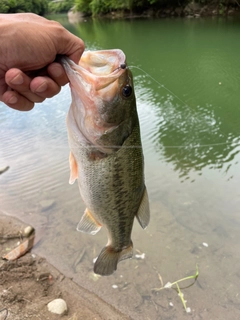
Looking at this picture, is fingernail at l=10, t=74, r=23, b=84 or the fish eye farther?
the fish eye

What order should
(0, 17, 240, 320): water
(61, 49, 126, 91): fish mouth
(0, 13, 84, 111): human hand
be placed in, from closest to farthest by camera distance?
1. (0, 13, 84, 111): human hand
2. (61, 49, 126, 91): fish mouth
3. (0, 17, 240, 320): water

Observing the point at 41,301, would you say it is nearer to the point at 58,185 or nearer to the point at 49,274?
the point at 49,274

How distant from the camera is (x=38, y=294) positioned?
3367 millimetres

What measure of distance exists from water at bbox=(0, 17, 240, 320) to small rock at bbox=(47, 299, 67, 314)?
494 mm

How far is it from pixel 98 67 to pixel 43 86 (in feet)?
1.08

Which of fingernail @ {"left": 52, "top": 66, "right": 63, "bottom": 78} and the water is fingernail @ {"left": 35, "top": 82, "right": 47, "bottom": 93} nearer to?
fingernail @ {"left": 52, "top": 66, "right": 63, "bottom": 78}

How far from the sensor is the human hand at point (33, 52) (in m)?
1.48

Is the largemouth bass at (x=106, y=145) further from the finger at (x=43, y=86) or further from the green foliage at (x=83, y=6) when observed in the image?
the green foliage at (x=83, y=6)

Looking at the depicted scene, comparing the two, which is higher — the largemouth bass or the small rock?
the largemouth bass

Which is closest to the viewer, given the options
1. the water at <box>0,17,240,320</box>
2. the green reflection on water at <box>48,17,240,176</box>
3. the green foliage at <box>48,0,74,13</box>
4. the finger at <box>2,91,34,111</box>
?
the finger at <box>2,91,34,111</box>

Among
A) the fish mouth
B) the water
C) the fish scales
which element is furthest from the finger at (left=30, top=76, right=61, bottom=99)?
the water

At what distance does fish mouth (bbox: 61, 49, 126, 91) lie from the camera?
5.24ft

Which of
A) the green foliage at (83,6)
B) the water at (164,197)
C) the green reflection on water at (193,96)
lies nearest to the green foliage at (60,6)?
the green foliage at (83,6)

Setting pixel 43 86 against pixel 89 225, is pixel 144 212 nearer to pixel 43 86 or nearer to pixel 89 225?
pixel 89 225
